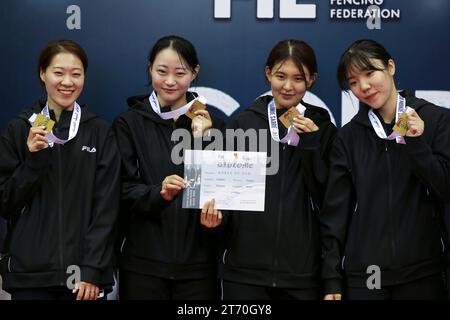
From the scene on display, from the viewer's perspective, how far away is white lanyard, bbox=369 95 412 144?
3.60m

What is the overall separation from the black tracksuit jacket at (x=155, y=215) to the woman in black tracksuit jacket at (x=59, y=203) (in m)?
0.11

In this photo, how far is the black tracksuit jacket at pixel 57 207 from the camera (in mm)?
3631

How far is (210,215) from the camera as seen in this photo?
11.9 ft

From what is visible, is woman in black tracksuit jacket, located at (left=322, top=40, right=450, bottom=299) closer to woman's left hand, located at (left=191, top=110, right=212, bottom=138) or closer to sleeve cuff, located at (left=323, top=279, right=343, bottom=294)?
sleeve cuff, located at (left=323, top=279, right=343, bottom=294)

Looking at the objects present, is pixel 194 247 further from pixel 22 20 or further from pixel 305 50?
pixel 22 20

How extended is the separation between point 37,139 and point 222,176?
1009mm

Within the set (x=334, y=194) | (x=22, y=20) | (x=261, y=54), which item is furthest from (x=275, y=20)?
(x=22, y=20)

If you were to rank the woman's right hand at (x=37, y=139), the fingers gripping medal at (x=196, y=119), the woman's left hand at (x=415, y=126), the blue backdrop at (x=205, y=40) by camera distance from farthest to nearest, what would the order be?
the blue backdrop at (x=205, y=40) → the fingers gripping medal at (x=196, y=119) → the woman's right hand at (x=37, y=139) → the woman's left hand at (x=415, y=126)

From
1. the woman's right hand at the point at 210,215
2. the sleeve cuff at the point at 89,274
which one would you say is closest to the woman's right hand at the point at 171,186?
the woman's right hand at the point at 210,215

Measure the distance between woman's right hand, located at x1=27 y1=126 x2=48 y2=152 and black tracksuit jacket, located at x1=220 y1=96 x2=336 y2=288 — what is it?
1091 mm

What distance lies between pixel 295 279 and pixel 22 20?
2573 millimetres

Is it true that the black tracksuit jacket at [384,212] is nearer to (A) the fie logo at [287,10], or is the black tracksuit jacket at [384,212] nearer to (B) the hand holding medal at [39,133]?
(A) the fie logo at [287,10]

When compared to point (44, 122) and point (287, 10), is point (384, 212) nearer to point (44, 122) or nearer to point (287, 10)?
point (287, 10)
